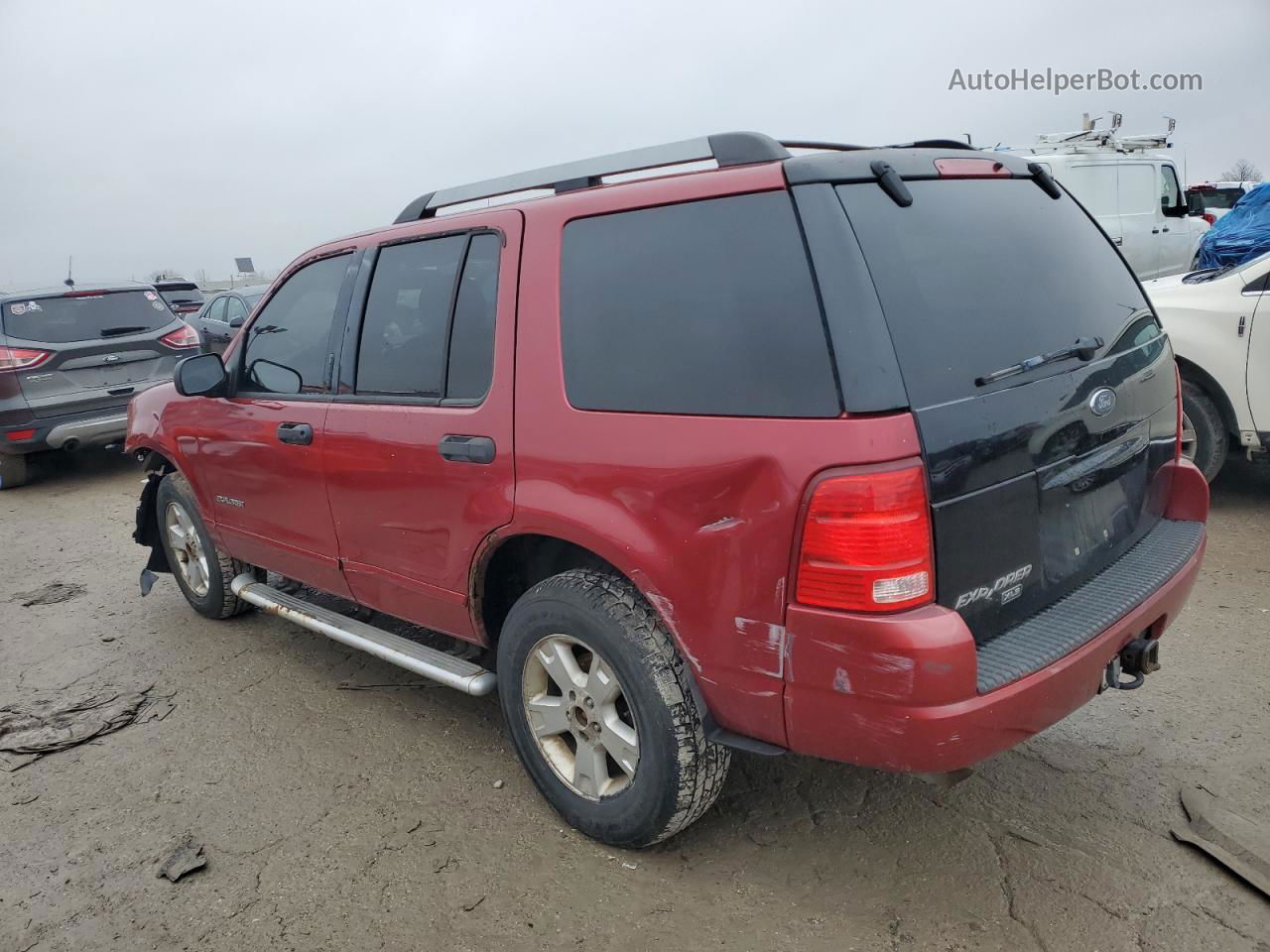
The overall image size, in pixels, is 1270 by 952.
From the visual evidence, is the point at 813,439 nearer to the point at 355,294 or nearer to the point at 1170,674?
the point at 355,294

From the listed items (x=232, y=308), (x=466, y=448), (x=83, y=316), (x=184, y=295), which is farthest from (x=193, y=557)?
(x=184, y=295)

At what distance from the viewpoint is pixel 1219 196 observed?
1702 centimetres

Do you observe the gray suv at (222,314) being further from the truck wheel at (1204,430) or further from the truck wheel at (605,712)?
the truck wheel at (1204,430)

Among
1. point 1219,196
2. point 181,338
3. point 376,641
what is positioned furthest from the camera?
point 1219,196

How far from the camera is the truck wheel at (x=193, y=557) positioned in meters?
4.53

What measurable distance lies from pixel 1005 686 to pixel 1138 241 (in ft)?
39.7

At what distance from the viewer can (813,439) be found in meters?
1.99

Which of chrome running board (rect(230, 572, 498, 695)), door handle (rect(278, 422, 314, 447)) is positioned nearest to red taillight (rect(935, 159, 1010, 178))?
chrome running board (rect(230, 572, 498, 695))

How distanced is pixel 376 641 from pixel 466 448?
104cm

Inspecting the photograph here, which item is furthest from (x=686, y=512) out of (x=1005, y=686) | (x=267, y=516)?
(x=267, y=516)

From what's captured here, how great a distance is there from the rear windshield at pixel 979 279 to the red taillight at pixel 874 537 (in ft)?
0.72

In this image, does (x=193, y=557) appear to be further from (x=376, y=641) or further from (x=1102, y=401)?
(x=1102, y=401)

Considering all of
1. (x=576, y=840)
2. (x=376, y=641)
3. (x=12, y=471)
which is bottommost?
(x=576, y=840)

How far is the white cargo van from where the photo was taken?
11.5 m
